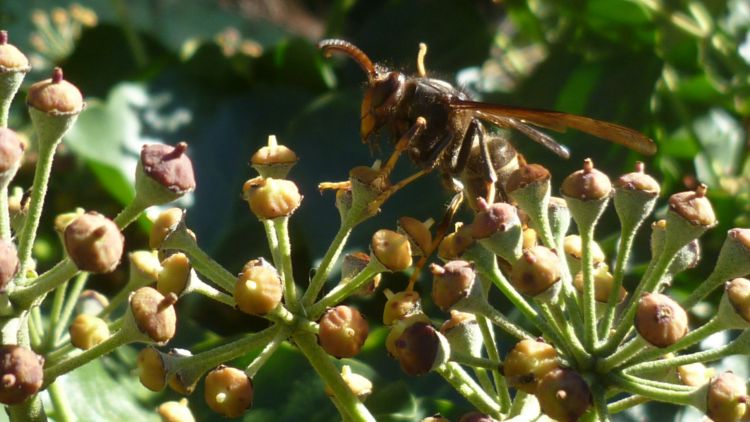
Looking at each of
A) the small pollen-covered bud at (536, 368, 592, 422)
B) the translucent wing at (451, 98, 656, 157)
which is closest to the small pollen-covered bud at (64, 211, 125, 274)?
the small pollen-covered bud at (536, 368, 592, 422)

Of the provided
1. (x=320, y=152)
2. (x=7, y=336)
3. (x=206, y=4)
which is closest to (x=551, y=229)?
(x=7, y=336)

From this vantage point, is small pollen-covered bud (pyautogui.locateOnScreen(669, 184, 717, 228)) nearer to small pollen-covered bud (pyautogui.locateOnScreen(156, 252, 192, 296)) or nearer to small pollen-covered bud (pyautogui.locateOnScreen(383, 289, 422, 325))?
small pollen-covered bud (pyautogui.locateOnScreen(383, 289, 422, 325))

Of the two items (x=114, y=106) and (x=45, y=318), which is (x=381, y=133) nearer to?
(x=45, y=318)

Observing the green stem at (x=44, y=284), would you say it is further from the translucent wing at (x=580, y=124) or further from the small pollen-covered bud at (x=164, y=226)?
the translucent wing at (x=580, y=124)

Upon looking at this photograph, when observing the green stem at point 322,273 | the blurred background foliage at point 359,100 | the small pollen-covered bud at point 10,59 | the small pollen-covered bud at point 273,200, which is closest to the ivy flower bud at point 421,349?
the green stem at point 322,273

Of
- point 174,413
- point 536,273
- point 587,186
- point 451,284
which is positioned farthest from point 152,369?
point 587,186

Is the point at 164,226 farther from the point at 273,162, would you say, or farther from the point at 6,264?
the point at 6,264

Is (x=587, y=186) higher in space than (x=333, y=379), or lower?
higher
